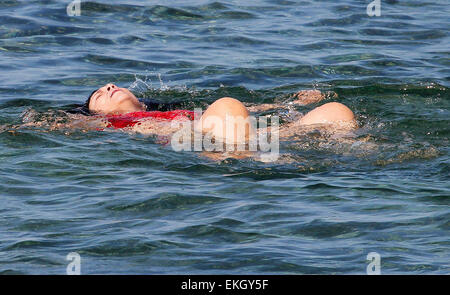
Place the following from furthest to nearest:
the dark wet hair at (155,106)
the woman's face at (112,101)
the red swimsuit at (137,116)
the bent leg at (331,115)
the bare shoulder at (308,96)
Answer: the bare shoulder at (308,96)
the dark wet hair at (155,106)
the woman's face at (112,101)
the red swimsuit at (137,116)
the bent leg at (331,115)

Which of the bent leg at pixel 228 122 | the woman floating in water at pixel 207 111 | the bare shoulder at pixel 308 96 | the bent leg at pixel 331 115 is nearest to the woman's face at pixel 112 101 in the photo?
the woman floating in water at pixel 207 111

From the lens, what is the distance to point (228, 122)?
7.96 m

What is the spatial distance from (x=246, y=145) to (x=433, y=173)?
5.80 ft

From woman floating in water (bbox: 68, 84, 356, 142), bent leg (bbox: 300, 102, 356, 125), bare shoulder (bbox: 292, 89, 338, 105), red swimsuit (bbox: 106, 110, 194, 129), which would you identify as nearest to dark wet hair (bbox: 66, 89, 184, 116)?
woman floating in water (bbox: 68, 84, 356, 142)

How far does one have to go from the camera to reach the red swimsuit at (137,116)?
29.5 feet

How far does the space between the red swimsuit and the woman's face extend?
6.6 inches

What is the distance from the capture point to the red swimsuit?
900 centimetres

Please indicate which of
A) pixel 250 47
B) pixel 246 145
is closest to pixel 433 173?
pixel 246 145

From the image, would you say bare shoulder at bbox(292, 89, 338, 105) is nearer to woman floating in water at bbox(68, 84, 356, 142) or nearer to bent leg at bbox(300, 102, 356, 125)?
woman floating in water at bbox(68, 84, 356, 142)

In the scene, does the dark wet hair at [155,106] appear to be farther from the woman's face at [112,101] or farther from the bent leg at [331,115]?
the bent leg at [331,115]

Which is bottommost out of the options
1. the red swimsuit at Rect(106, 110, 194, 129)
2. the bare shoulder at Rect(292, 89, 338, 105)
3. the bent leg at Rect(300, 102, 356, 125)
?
the red swimsuit at Rect(106, 110, 194, 129)

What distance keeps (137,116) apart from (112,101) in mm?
394

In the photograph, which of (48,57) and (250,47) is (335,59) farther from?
(48,57)

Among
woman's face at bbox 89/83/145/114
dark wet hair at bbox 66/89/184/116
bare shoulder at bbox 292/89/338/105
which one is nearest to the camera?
woman's face at bbox 89/83/145/114
